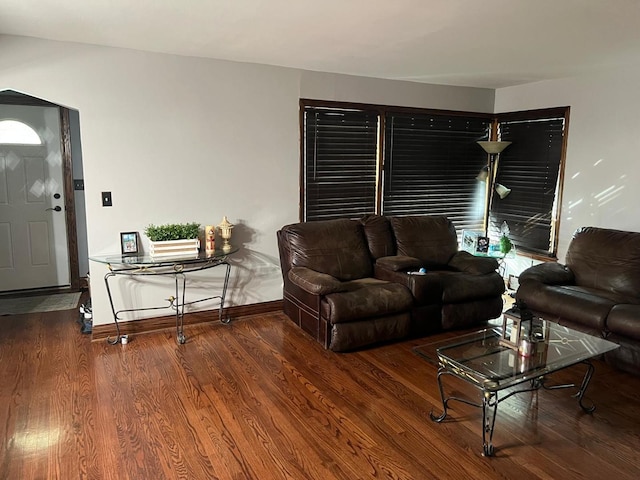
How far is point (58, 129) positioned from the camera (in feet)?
16.7

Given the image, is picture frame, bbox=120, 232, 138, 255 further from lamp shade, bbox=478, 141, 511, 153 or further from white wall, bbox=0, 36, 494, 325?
lamp shade, bbox=478, 141, 511, 153

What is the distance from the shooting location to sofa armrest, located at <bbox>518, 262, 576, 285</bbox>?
4.11 metres

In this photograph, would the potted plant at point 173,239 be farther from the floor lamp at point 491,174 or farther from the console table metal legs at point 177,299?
the floor lamp at point 491,174

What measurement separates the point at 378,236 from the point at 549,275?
1.54m

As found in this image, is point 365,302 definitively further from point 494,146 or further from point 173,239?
point 494,146

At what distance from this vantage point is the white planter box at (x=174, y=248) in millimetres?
3893

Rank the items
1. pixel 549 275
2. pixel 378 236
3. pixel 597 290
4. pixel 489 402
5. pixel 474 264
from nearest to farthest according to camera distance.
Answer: pixel 489 402 → pixel 597 290 → pixel 549 275 → pixel 474 264 → pixel 378 236

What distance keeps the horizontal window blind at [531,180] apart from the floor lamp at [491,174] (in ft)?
0.25

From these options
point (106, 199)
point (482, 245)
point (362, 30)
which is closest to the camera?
point (362, 30)

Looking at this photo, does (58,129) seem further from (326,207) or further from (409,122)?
(409,122)

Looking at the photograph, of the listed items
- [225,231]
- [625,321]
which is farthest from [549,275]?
[225,231]

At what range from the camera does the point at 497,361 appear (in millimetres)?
2643

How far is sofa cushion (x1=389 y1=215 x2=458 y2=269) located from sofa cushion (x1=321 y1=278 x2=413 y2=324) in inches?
31.0

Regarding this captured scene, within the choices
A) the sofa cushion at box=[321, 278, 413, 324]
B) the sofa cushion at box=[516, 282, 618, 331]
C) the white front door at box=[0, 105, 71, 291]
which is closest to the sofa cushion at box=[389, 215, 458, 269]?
the sofa cushion at box=[321, 278, 413, 324]
